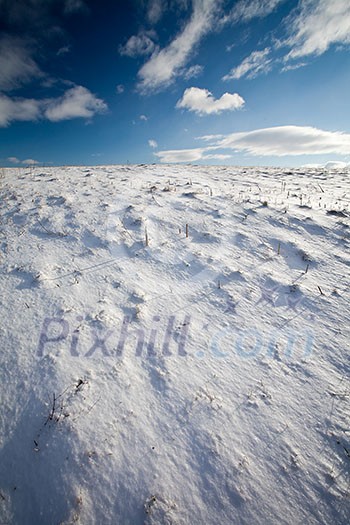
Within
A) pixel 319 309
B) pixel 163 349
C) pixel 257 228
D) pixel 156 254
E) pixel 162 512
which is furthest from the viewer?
pixel 257 228

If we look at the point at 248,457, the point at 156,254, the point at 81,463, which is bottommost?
A: the point at 248,457

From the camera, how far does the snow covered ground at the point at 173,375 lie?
209 cm

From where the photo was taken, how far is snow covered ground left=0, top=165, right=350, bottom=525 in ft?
6.86

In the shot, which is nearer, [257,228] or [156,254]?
[156,254]

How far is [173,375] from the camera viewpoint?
2891mm

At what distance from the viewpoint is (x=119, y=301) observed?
3783mm

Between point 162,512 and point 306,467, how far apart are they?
1410mm

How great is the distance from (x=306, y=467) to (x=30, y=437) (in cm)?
272

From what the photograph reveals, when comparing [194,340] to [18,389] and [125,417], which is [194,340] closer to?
[125,417]

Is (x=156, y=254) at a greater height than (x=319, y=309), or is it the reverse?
(x=156, y=254)

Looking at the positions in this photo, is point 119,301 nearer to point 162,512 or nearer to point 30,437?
point 30,437

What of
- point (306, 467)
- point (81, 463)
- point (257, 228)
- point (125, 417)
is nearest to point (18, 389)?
point (81, 463)

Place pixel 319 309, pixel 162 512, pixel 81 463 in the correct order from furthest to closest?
pixel 319 309, pixel 81 463, pixel 162 512

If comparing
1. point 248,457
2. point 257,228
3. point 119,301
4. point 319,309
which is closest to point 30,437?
point 119,301
